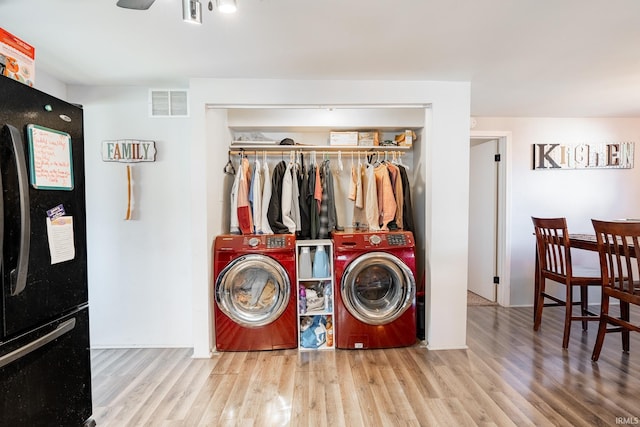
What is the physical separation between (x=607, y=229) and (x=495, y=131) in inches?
66.5

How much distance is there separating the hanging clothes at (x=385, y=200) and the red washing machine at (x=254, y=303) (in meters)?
0.82

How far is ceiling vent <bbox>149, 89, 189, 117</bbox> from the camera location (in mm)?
2527

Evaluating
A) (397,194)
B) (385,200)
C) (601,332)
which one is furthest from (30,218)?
(601,332)

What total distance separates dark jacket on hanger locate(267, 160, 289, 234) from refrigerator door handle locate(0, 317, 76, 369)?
5.01 ft

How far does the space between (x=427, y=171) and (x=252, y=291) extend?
176 cm

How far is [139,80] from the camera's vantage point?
2.40 m

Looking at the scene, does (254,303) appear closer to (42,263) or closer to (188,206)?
(188,206)

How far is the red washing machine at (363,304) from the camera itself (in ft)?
8.09

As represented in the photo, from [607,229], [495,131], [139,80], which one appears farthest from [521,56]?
[139,80]

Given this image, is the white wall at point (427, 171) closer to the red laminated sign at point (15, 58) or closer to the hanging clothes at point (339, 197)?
the hanging clothes at point (339, 197)

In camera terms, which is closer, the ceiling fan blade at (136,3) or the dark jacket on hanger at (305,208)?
the ceiling fan blade at (136,3)

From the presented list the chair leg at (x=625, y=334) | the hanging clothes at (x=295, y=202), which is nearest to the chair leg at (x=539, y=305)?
the chair leg at (x=625, y=334)

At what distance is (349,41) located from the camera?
6.00 ft

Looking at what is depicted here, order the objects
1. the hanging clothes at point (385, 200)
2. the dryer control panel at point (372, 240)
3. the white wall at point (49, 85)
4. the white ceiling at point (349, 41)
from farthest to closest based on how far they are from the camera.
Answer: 1. the hanging clothes at point (385, 200)
2. the dryer control panel at point (372, 240)
3. the white wall at point (49, 85)
4. the white ceiling at point (349, 41)
